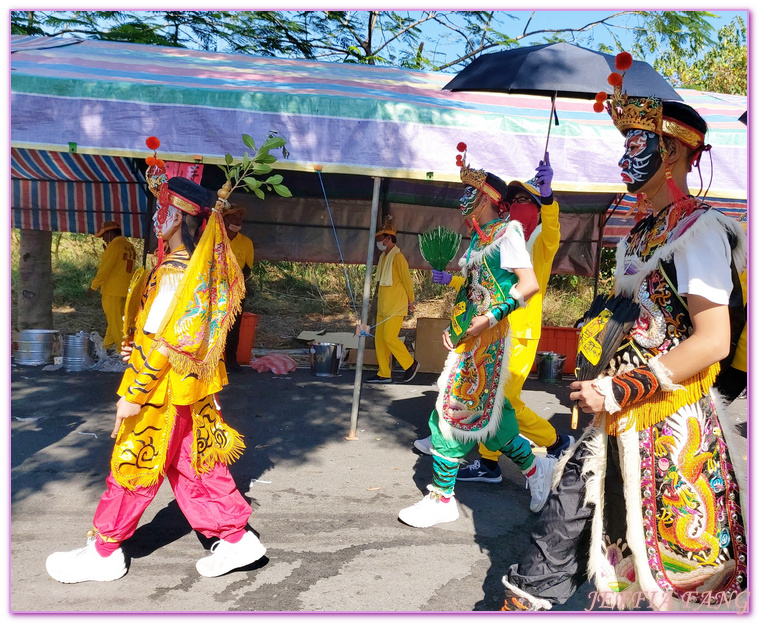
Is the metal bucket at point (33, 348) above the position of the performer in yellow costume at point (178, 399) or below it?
below

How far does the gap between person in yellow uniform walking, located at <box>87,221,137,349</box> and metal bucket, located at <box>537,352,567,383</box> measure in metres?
5.35

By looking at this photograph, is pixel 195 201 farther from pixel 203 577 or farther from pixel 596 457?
pixel 596 457

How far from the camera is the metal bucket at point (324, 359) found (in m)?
7.86

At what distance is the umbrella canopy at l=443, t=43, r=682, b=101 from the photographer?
4.36m

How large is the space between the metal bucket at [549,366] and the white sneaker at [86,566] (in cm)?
605

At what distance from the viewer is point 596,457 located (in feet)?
7.11

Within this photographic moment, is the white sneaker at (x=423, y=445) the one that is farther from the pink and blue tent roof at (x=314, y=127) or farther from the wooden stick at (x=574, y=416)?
the wooden stick at (x=574, y=416)

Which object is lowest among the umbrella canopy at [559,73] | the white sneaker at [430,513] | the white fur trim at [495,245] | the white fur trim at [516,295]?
the white sneaker at [430,513]

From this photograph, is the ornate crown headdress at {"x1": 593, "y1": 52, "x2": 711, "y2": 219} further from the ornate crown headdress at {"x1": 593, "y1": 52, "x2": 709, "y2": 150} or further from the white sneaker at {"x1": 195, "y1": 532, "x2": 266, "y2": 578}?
the white sneaker at {"x1": 195, "y1": 532, "x2": 266, "y2": 578}

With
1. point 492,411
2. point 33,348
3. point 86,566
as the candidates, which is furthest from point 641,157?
point 33,348

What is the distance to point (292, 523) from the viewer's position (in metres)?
3.77

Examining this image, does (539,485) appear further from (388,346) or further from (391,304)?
(391,304)

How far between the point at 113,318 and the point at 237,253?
7.33ft

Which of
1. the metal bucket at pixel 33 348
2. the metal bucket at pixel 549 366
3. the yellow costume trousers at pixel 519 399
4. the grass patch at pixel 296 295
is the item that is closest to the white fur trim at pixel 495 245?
the yellow costume trousers at pixel 519 399
